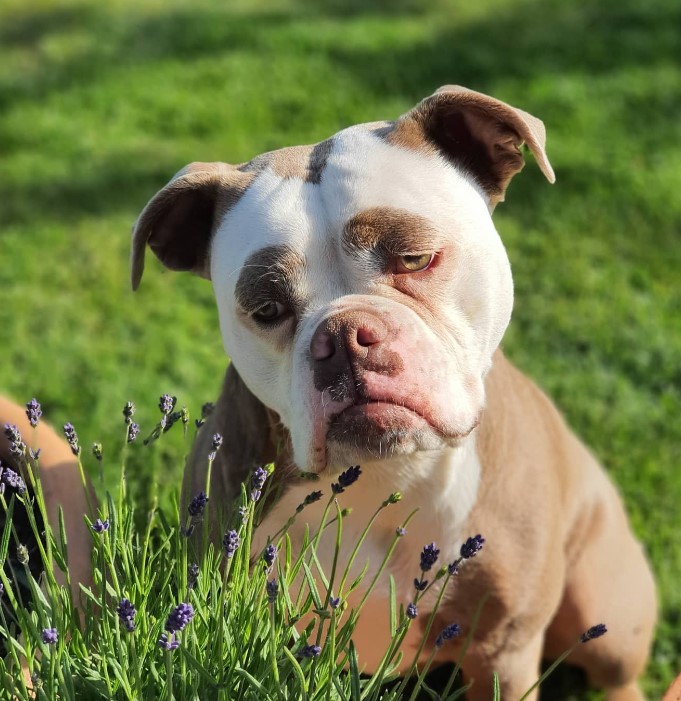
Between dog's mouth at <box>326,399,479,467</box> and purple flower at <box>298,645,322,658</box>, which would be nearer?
purple flower at <box>298,645,322,658</box>

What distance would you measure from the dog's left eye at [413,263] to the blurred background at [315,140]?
107cm

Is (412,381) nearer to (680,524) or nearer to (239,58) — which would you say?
(680,524)

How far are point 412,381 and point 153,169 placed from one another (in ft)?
10.9

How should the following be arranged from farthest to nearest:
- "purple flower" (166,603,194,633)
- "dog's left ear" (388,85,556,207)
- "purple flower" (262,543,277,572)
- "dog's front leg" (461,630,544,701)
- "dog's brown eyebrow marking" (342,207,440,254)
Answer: "dog's front leg" (461,630,544,701) < "dog's left ear" (388,85,556,207) < "dog's brown eyebrow marking" (342,207,440,254) < "purple flower" (262,543,277,572) < "purple flower" (166,603,194,633)

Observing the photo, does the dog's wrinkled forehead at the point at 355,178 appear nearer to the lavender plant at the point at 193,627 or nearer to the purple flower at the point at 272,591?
the lavender plant at the point at 193,627

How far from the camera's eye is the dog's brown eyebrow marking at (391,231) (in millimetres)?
1735

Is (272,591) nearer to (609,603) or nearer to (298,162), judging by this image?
(298,162)

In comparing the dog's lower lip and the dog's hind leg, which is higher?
the dog's lower lip

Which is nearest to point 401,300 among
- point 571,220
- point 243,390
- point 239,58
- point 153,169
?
point 243,390

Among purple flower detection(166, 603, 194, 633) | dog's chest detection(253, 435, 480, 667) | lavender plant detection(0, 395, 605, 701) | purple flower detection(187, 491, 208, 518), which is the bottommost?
dog's chest detection(253, 435, 480, 667)

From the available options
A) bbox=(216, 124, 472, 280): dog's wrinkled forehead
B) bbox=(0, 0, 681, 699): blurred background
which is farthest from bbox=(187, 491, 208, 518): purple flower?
bbox=(0, 0, 681, 699): blurred background

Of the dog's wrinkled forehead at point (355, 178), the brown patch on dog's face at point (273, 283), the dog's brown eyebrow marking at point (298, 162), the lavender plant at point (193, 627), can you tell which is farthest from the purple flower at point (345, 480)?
the dog's brown eyebrow marking at point (298, 162)

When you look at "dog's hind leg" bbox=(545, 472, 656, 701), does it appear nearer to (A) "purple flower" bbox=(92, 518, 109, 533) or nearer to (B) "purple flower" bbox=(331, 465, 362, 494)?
(B) "purple flower" bbox=(331, 465, 362, 494)

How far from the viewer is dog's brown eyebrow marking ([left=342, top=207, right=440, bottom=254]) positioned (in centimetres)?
174
